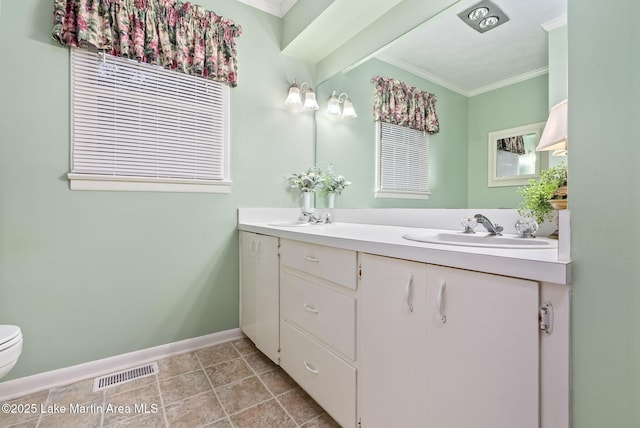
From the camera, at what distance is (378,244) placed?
40.6 inches

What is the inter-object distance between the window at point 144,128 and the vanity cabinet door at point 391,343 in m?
1.46

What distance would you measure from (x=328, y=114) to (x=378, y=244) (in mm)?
1729

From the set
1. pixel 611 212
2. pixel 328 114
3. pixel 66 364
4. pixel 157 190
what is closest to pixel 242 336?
pixel 66 364

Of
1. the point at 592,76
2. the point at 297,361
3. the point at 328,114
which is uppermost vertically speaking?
the point at 328,114

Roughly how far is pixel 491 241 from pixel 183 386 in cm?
173

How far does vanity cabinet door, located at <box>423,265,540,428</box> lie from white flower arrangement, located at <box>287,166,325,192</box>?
62.7 inches

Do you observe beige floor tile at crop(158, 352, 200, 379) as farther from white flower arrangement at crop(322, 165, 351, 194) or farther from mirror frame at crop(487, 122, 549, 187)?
mirror frame at crop(487, 122, 549, 187)

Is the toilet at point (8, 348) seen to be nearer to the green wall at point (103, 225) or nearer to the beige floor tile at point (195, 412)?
the green wall at point (103, 225)

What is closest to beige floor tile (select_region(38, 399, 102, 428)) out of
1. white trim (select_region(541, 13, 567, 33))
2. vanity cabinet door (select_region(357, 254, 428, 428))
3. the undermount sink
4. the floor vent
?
Answer: the floor vent

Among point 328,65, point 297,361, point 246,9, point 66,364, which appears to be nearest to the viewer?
point 297,361

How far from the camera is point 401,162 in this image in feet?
6.03

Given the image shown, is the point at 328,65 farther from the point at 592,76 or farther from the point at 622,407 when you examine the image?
the point at 622,407

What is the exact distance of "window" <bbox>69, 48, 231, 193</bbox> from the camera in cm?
167

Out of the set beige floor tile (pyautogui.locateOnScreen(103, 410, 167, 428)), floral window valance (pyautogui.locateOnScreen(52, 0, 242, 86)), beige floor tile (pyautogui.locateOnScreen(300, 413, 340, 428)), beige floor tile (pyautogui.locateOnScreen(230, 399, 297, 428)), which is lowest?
beige floor tile (pyautogui.locateOnScreen(103, 410, 167, 428))
